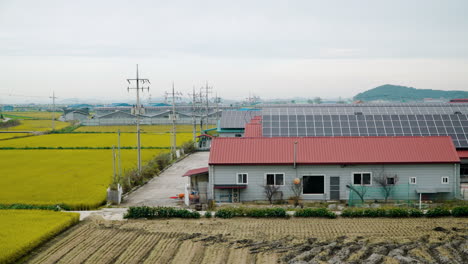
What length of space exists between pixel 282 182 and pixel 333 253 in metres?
7.83

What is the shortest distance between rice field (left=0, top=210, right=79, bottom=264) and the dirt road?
13.9 feet

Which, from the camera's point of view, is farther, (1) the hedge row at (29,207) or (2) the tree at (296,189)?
(2) the tree at (296,189)

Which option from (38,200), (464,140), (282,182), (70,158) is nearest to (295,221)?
(282,182)

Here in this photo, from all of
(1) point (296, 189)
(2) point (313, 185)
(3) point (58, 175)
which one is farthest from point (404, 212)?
(3) point (58, 175)

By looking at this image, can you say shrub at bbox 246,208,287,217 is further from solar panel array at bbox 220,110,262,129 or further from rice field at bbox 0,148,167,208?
solar panel array at bbox 220,110,262,129

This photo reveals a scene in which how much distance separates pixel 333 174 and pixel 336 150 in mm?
1285

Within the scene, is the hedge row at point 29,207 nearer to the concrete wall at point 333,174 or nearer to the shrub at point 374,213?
the concrete wall at point 333,174

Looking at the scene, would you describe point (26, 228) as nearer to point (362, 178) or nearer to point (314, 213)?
point (314, 213)

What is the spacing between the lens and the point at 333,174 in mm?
21812

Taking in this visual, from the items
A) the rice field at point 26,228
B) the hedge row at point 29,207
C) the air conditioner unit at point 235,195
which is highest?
the air conditioner unit at point 235,195

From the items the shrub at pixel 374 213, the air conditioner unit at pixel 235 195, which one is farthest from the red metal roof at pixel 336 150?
the shrub at pixel 374 213

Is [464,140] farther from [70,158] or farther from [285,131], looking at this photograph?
[70,158]

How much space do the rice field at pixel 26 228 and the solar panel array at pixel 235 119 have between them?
28724mm

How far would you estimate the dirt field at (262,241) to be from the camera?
1383 cm
